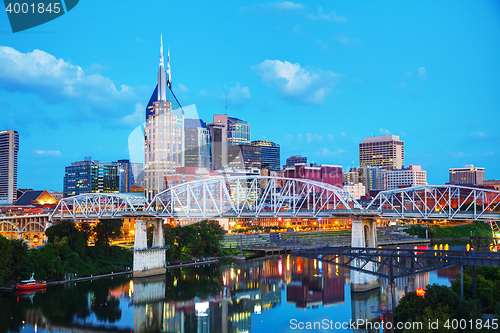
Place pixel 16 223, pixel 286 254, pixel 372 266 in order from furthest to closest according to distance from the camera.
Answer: pixel 286 254
pixel 16 223
pixel 372 266

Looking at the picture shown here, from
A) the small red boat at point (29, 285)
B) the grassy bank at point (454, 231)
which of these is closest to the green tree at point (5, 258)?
the small red boat at point (29, 285)

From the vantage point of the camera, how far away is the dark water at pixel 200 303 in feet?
182

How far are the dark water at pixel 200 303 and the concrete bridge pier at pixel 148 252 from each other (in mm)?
2409

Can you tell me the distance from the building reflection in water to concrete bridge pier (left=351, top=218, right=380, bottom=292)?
115 centimetres

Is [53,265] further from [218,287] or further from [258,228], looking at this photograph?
[258,228]

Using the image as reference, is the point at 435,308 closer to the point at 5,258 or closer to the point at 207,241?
the point at 5,258

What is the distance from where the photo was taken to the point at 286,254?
11794 centimetres

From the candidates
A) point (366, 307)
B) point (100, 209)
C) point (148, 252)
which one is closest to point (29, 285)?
point (148, 252)

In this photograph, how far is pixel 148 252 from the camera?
285 ft

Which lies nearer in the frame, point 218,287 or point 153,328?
point 153,328

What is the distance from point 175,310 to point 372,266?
28885 mm

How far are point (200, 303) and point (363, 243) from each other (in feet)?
84.6

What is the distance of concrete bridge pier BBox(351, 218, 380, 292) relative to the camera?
68.5m

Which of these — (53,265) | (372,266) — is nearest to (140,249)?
(53,265)
